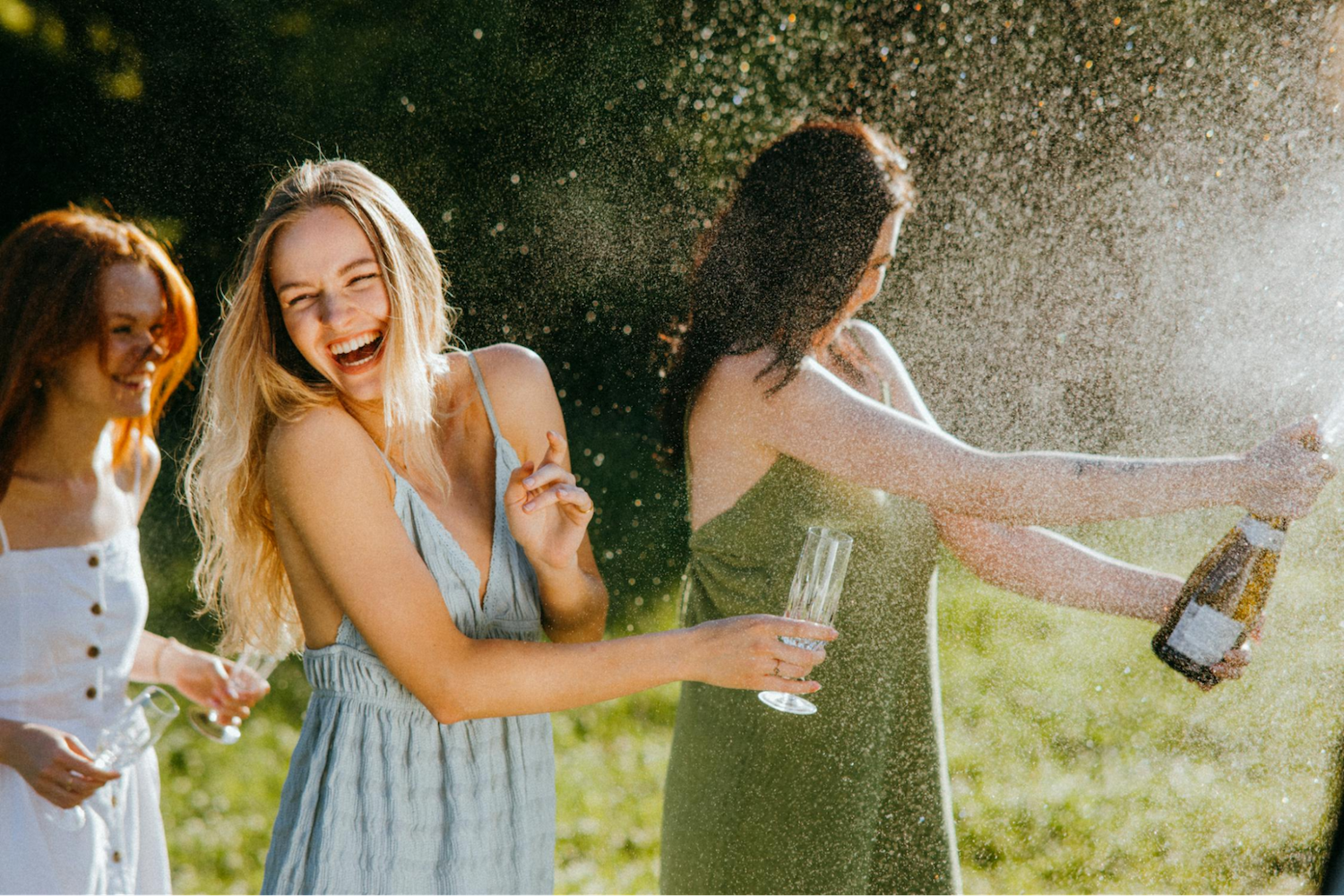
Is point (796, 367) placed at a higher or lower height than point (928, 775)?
higher

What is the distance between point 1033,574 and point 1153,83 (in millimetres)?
780

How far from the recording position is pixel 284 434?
1159 millimetres

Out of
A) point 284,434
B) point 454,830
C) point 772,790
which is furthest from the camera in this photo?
point 772,790

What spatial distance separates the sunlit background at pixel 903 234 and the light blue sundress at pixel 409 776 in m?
0.34

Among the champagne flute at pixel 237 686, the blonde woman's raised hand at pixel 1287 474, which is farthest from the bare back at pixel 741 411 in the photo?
the champagne flute at pixel 237 686

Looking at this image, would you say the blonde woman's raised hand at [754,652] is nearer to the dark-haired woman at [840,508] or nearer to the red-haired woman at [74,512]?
the dark-haired woman at [840,508]

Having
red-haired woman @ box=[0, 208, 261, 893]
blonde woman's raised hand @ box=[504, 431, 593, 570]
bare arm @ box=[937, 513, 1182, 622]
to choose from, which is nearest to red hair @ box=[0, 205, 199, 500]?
red-haired woman @ box=[0, 208, 261, 893]

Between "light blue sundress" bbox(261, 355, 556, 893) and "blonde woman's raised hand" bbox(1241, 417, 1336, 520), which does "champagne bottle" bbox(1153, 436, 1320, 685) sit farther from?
"light blue sundress" bbox(261, 355, 556, 893)

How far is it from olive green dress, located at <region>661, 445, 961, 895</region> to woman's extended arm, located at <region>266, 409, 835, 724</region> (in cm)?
36

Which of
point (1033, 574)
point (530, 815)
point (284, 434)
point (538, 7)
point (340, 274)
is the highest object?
point (538, 7)

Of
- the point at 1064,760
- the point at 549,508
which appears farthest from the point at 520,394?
the point at 1064,760

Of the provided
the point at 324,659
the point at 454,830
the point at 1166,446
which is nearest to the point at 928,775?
the point at 1166,446

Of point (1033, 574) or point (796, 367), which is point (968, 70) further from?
point (1033, 574)

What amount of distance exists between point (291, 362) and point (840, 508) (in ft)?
2.63
